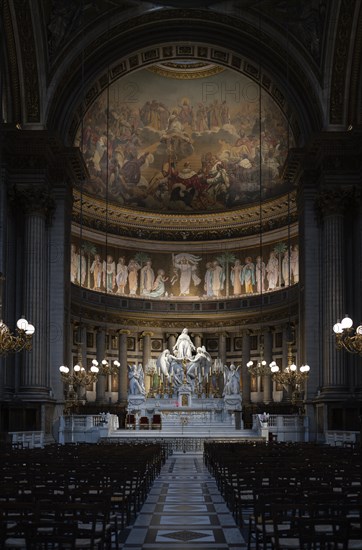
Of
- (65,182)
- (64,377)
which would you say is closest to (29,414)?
(64,377)

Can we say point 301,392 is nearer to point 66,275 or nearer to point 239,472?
point 66,275

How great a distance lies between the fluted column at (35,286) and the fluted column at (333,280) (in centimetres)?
1333

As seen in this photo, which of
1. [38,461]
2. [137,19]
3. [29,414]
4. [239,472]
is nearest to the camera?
[239,472]

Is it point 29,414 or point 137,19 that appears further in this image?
point 137,19

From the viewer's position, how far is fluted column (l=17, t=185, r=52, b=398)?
136 ft

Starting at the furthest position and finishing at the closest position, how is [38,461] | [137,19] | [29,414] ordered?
[137,19]
[29,414]
[38,461]

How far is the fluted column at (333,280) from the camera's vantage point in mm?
41531

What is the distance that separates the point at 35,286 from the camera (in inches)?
1658

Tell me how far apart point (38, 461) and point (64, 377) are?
77.4 feet

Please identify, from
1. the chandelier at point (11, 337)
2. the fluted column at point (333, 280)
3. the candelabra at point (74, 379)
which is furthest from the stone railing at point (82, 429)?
the chandelier at point (11, 337)

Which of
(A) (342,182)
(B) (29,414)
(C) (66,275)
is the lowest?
(B) (29,414)

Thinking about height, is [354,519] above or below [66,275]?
below

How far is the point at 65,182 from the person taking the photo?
45.6 metres

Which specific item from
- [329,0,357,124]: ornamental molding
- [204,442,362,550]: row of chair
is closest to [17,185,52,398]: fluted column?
[329,0,357,124]: ornamental molding
